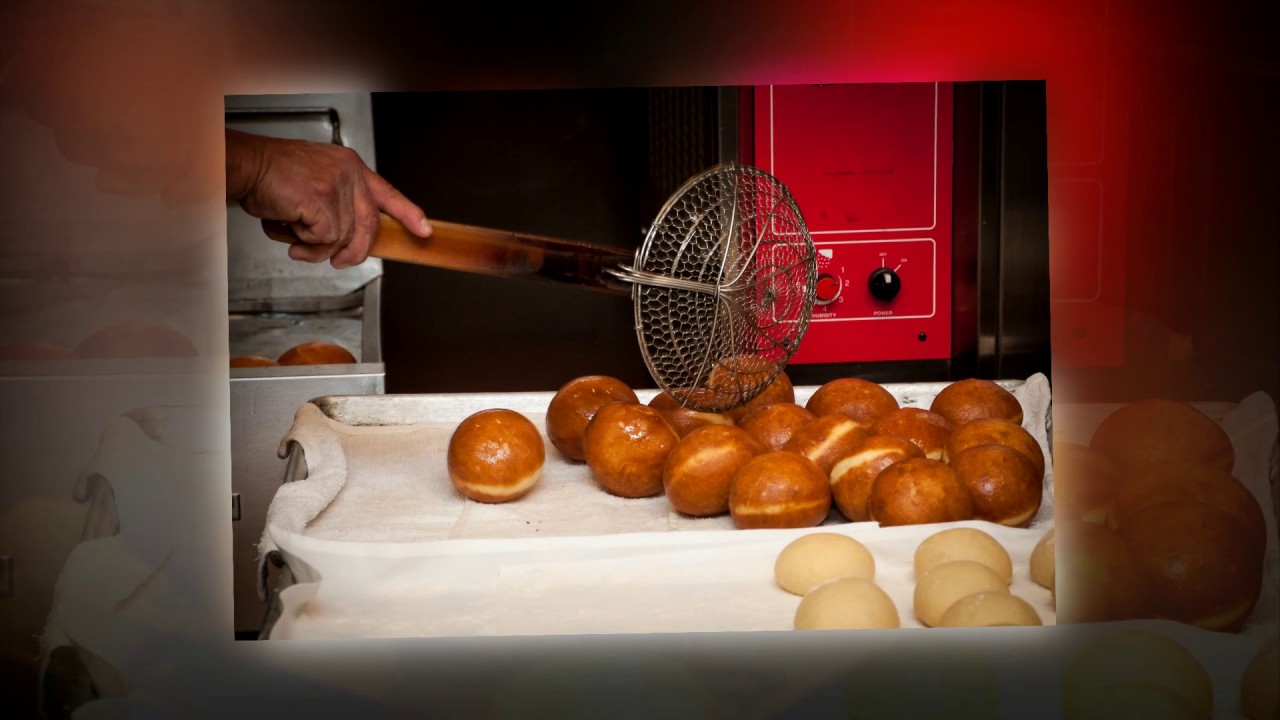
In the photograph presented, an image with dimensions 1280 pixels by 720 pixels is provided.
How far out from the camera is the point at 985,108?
122 cm

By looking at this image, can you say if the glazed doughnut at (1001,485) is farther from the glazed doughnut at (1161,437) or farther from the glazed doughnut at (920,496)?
the glazed doughnut at (1161,437)

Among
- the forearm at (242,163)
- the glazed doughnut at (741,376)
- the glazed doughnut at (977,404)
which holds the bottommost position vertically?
the glazed doughnut at (977,404)

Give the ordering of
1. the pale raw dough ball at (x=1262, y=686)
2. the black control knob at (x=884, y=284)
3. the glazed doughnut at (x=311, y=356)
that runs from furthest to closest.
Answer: the glazed doughnut at (x=311, y=356) < the black control knob at (x=884, y=284) < the pale raw dough ball at (x=1262, y=686)

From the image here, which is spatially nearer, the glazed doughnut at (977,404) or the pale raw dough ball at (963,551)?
the pale raw dough ball at (963,551)

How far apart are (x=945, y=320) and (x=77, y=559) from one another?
3.26 feet

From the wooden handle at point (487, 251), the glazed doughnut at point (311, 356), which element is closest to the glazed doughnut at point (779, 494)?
the wooden handle at point (487, 251)

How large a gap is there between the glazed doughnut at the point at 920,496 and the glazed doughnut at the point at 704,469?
140 mm

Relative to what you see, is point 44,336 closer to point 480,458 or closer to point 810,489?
point 480,458

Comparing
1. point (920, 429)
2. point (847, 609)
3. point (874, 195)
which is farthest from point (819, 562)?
point (874, 195)

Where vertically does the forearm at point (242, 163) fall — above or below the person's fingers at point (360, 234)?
above

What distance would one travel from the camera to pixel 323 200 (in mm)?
876

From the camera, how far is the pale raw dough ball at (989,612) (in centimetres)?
66

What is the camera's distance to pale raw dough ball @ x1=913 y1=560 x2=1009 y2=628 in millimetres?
708

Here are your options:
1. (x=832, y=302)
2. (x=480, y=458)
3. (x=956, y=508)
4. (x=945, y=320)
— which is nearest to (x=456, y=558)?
(x=480, y=458)
